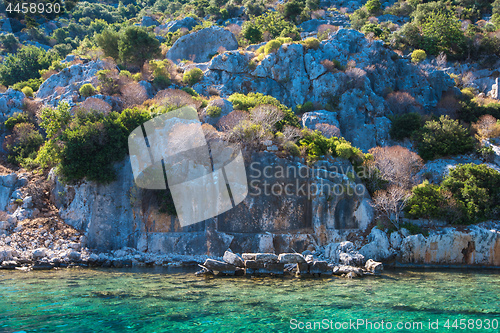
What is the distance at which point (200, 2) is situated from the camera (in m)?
74.3

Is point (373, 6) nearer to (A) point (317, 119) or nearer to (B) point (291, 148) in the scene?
(A) point (317, 119)

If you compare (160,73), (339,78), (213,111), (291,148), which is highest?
(339,78)

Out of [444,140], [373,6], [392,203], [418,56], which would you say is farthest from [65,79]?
[373,6]

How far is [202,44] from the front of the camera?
176 feet

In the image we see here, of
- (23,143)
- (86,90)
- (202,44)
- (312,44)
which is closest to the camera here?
(86,90)


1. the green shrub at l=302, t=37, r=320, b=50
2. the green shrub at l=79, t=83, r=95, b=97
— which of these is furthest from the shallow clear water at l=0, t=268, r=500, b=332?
the green shrub at l=302, t=37, r=320, b=50

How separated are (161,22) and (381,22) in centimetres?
4395

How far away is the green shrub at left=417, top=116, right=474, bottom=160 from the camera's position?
35344 millimetres

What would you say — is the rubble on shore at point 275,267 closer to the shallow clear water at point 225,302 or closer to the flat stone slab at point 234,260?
the flat stone slab at point 234,260

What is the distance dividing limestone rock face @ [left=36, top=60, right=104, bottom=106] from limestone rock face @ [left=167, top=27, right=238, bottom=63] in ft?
50.7

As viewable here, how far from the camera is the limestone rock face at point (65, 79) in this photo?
121 feet

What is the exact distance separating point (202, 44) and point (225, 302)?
4630 cm

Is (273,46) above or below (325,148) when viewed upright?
above

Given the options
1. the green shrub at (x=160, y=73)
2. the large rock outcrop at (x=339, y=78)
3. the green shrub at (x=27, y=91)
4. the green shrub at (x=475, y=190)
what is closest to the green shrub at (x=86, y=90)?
the green shrub at (x=160, y=73)
